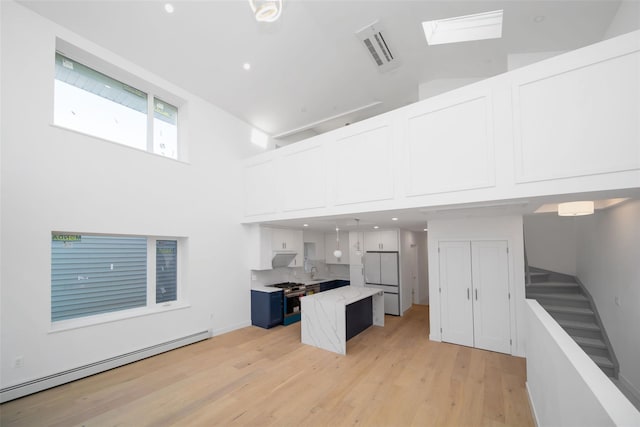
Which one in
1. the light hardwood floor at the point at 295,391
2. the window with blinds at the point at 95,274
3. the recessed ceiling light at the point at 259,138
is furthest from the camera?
the recessed ceiling light at the point at 259,138

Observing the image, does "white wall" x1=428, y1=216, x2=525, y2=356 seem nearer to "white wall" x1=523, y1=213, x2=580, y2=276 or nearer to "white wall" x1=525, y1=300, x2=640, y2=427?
"white wall" x1=525, y1=300, x2=640, y2=427

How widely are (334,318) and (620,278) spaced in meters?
4.04

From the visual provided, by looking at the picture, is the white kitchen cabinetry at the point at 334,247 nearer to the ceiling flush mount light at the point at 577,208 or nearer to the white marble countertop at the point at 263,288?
the white marble countertop at the point at 263,288

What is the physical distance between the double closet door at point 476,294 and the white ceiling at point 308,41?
10.2 ft

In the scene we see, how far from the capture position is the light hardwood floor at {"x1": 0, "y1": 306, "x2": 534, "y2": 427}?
9.20 feet

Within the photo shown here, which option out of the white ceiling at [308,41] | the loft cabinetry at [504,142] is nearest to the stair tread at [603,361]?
the loft cabinetry at [504,142]

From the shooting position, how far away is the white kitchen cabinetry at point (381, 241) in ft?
23.0

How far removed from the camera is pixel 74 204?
369 centimetres

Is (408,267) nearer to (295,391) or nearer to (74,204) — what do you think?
(295,391)

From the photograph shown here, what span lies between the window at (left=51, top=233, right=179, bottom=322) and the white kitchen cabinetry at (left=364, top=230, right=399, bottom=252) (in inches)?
184

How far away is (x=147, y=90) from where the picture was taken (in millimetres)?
4801

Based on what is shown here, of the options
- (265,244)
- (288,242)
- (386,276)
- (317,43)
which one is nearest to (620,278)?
(386,276)

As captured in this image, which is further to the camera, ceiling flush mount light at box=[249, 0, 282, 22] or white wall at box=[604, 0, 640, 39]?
white wall at box=[604, 0, 640, 39]

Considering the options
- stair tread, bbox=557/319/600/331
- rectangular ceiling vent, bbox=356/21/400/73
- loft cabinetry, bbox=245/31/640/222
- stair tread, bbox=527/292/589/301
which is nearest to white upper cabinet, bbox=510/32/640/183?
loft cabinetry, bbox=245/31/640/222
